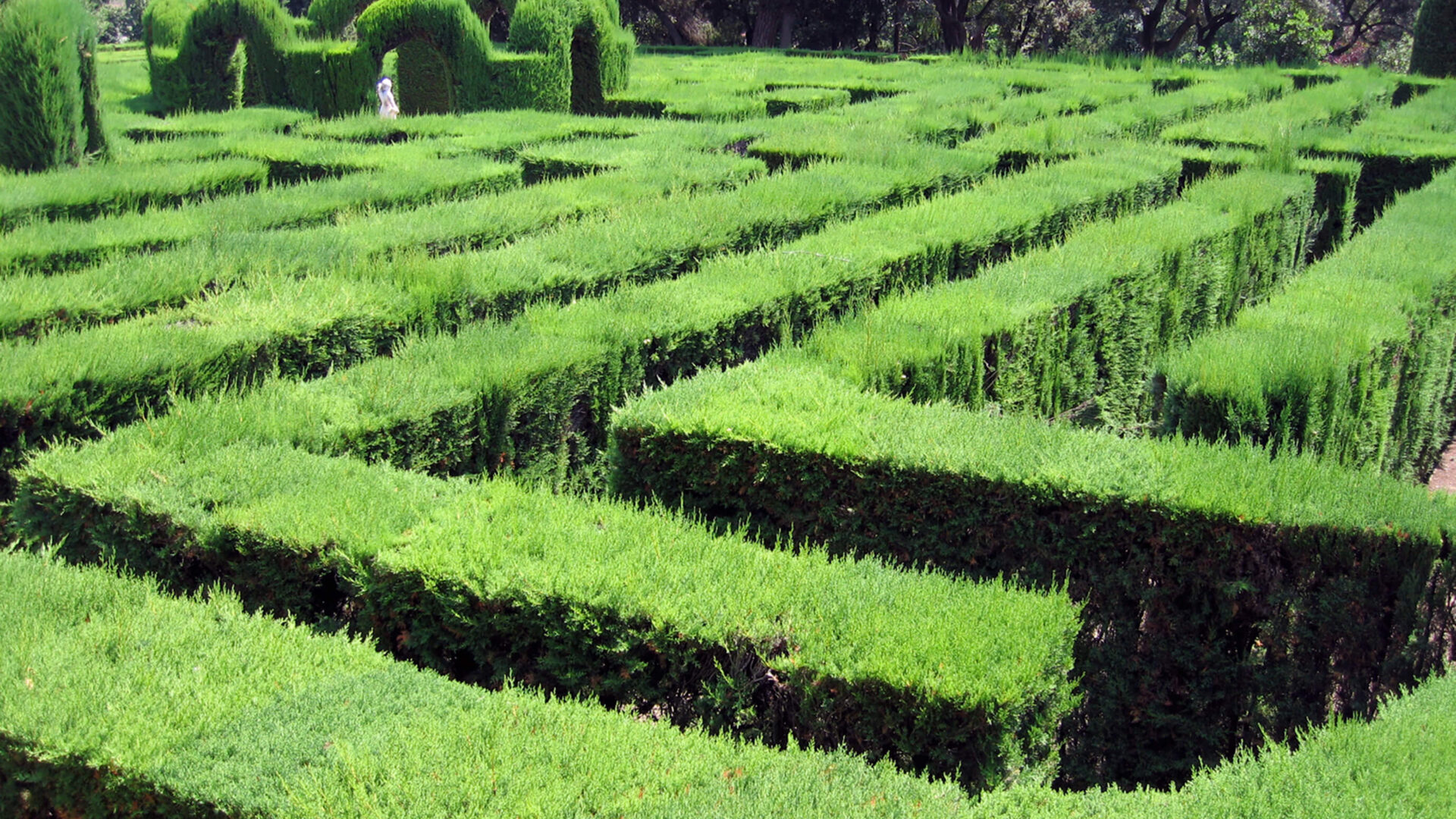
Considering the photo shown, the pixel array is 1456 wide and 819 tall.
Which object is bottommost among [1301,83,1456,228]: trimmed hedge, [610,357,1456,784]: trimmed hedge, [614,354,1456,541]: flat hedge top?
[610,357,1456,784]: trimmed hedge

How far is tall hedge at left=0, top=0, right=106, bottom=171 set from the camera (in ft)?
38.7

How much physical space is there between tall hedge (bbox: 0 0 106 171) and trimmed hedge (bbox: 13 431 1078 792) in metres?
8.95

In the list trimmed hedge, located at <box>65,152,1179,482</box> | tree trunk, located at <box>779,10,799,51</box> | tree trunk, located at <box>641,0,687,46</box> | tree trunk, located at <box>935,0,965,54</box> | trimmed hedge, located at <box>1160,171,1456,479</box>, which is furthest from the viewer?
tree trunk, located at <box>641,0,687,46</box>

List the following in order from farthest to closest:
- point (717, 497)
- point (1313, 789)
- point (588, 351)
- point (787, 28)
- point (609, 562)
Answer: point (787, 28) < point (588, 351) < point (717, 497) < point (609, 562) < point (1313, 789)

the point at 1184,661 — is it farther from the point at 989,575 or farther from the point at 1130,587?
the point at 989,575

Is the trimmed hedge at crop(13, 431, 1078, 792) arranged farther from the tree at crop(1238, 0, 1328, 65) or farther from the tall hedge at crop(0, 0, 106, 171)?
the tree at crop(1238, 0, 1328, 65)

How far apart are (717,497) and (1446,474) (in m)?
7.07

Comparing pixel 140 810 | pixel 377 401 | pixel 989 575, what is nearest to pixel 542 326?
pixel 377 401

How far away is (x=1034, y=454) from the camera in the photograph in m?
5.23

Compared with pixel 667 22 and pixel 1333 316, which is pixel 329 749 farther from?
pixel 667 22

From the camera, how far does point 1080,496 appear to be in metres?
4.94

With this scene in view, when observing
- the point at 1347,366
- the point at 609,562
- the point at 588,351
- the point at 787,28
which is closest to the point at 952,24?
the point at 787,28

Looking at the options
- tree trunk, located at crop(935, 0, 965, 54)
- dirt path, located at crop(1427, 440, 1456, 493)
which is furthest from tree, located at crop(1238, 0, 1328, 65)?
dirt path, located at crop(1427, 440, 1456, 493)

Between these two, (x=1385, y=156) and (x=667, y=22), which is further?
(x=667, y=22)
